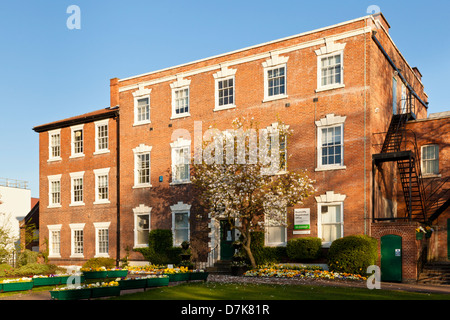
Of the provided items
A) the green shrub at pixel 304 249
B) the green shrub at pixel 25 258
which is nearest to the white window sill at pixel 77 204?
the green shrub at pixel 25 258

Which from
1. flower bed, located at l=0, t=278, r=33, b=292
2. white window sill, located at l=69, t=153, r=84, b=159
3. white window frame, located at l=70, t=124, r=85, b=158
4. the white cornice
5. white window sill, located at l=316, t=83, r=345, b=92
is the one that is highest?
the white cornice

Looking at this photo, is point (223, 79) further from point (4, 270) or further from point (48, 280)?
point (4, 270)

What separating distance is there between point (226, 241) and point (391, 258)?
28.5 feet

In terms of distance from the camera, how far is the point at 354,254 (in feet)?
67.2

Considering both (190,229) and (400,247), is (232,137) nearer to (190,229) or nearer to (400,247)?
(190,229)

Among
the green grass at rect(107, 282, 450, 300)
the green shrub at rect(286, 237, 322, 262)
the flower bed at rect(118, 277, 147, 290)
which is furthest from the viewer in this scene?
the green shrub at rect(286, 237, 322, 262)

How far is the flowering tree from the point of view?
888 inches

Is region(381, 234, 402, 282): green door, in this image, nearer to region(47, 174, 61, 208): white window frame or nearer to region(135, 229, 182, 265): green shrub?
region(135, 229, 182, 265): green shrub

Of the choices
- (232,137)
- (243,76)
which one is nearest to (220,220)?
(232,137)

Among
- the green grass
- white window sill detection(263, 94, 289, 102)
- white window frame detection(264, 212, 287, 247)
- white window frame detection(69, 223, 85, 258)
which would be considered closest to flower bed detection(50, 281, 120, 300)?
the green grass

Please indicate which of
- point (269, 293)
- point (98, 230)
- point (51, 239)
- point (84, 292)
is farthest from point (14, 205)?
point (269, 293)

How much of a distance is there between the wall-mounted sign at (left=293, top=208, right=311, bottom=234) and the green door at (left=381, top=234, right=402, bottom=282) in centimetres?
349

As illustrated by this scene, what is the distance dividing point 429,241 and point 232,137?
10499 mm

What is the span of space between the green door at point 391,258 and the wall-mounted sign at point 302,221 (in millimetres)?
3490
